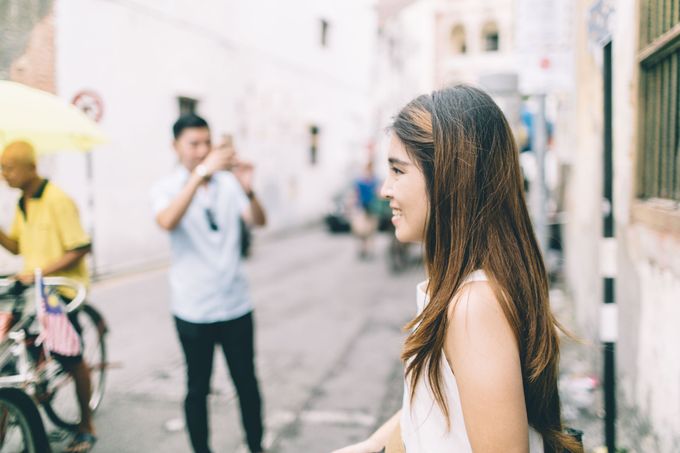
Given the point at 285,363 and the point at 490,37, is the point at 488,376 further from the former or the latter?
the point at 490,37

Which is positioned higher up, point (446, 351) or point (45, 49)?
point (45, 49)

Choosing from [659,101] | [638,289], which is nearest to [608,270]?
[638,289]

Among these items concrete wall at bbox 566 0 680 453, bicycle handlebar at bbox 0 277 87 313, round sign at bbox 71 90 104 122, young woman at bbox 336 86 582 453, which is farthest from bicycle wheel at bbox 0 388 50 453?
round sign at bbox 71 90 104 122

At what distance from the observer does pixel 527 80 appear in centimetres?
550

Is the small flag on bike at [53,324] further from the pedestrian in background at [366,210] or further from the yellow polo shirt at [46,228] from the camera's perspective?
the pedestrian in background at [366,210]

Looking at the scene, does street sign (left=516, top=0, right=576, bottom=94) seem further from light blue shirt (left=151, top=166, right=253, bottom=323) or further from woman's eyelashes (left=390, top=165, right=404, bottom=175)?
woman's eyelashes (left=390, top=165, right=404, bottom=175)

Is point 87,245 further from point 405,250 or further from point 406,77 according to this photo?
point 406,77

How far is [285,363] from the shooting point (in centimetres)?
583

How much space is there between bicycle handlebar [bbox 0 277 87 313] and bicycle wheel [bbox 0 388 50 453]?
62cm

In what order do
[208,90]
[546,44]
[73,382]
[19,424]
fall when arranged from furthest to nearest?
[208,90] < [546,44] < [73,382] < [19,424]

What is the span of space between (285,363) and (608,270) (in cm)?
338

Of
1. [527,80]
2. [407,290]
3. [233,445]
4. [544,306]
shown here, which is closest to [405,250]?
[407,290]

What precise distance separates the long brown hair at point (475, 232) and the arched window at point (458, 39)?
1501 inches

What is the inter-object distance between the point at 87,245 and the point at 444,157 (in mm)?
2813
